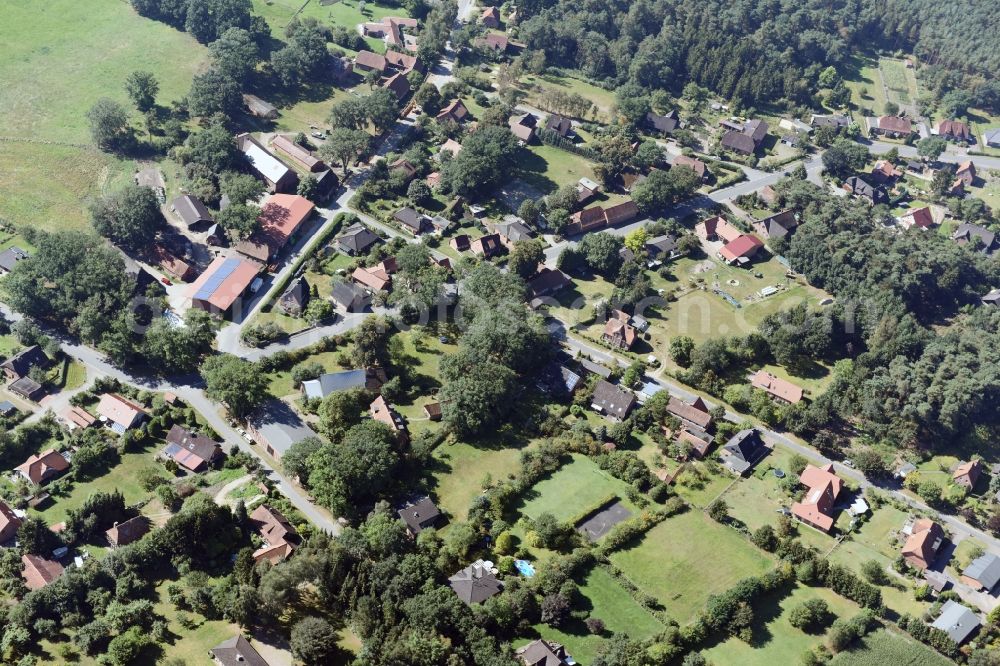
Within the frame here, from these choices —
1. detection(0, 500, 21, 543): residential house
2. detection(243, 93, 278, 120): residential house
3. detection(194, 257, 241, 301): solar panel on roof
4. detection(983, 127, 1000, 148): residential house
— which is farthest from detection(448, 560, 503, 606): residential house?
detection(983, 127, 1000, 148): residential house

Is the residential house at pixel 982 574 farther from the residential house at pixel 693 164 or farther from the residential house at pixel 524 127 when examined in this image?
the residential house at pixel 524 127

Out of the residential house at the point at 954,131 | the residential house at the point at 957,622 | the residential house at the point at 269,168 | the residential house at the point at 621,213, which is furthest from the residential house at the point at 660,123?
the residential house at the point at 957,622

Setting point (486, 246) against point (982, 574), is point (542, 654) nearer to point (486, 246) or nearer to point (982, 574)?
point (982, 574)

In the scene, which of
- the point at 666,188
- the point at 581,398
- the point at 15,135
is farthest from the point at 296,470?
the point at 15,135

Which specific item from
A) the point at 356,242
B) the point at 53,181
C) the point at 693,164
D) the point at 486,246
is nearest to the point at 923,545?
the point at 486,246

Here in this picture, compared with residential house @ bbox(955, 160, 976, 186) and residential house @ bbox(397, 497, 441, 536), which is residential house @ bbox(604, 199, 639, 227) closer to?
residential house @ bbox(397, 497, 441, 536)

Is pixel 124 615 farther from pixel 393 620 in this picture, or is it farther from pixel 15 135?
pixel 15 135

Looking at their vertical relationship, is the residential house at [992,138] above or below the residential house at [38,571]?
above
